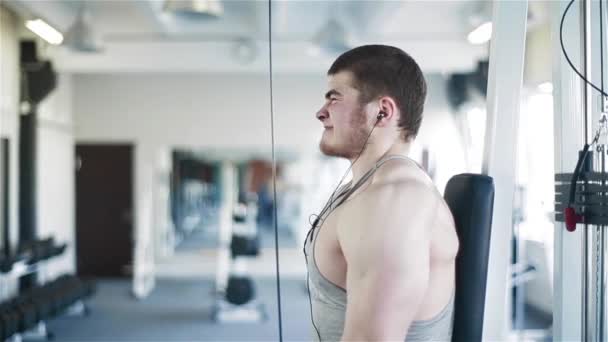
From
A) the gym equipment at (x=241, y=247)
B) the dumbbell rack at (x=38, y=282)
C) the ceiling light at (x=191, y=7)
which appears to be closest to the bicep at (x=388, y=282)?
the ceiling light at (x=191, y=7)

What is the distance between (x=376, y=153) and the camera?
2.99 feet

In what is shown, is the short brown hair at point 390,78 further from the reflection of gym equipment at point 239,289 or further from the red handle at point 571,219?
the reflection of gym equipment at point 239,289

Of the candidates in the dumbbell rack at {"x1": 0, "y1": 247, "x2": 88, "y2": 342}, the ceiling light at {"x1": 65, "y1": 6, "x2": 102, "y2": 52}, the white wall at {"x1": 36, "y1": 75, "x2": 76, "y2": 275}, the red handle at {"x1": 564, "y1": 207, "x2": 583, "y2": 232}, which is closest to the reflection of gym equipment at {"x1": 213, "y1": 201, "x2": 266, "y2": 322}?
the dumbbell rack at {"x1": 0, "y1": 247, "x2": 88, "y2": 342}

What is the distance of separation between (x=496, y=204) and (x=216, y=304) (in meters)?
3.99

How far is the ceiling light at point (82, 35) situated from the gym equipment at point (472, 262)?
3.32 meters

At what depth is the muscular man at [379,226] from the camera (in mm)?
→ 729

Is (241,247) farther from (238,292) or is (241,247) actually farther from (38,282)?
(38,282)

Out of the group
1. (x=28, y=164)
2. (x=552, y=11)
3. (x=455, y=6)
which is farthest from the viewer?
(x=28, y=164)

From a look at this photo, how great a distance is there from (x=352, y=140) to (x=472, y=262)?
12.5 inches

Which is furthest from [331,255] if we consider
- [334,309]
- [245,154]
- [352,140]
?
[245,154]

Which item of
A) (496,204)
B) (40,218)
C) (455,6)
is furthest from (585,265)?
(40,218)

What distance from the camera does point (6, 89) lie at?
4191 mm

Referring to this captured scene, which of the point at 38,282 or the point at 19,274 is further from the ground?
the point at 19,274

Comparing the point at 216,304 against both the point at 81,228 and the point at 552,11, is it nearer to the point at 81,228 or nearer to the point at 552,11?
the point at 81,228
